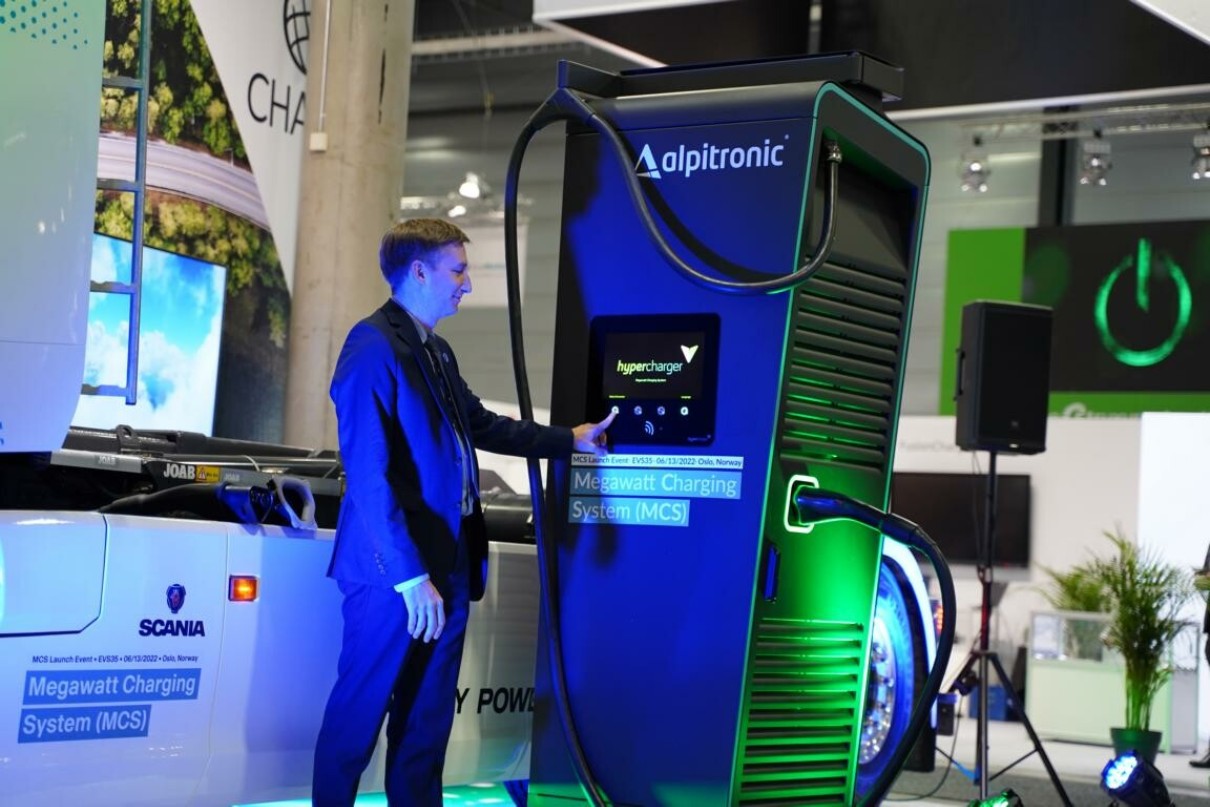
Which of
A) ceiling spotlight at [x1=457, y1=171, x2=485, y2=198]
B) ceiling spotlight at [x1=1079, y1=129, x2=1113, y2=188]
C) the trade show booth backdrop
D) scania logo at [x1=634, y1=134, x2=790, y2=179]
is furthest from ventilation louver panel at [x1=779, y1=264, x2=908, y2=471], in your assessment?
ceiling spotlight at [x1=457, y1=171, x2=485, y2=198]

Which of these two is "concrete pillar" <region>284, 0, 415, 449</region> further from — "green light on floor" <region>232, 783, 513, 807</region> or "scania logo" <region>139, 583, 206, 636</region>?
"scania logo" <region>139, 583, 206, 636</region>

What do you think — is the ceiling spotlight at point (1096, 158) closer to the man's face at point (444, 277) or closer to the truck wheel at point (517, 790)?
the truck wheel at point (517, 790)

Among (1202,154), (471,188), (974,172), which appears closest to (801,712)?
(1202,154)

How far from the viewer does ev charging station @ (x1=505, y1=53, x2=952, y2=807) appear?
3.60 metres

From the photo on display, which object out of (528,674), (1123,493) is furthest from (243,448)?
(1123,493)

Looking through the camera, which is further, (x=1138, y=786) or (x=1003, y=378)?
(x=1003, y=378)

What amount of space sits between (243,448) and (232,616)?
1.40m

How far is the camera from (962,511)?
15.1 meters

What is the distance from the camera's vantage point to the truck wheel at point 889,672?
4910mm

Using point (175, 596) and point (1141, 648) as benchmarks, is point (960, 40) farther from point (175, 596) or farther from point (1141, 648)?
point (175, 596)

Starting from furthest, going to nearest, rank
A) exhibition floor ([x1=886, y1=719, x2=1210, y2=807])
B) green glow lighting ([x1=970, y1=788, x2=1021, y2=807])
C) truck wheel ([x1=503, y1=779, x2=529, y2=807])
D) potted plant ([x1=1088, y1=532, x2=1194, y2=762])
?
potted plant ([x1=1088, y1=532, x2=1194, y2=762]), exhibition floor ([x1=886, y1=719, x2=1210, y2=807]), truck wheel ([x1=503, y1=779, x2=529, y2=807]), green glow lighting ([x1=970, y1=788, x2=1021, y2=807])

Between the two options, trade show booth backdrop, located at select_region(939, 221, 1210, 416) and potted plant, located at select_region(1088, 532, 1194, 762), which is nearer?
potted plant, located at select_region(1088, 532, 1194, 762)

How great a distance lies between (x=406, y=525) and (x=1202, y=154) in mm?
11891

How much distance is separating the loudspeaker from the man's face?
379cm
